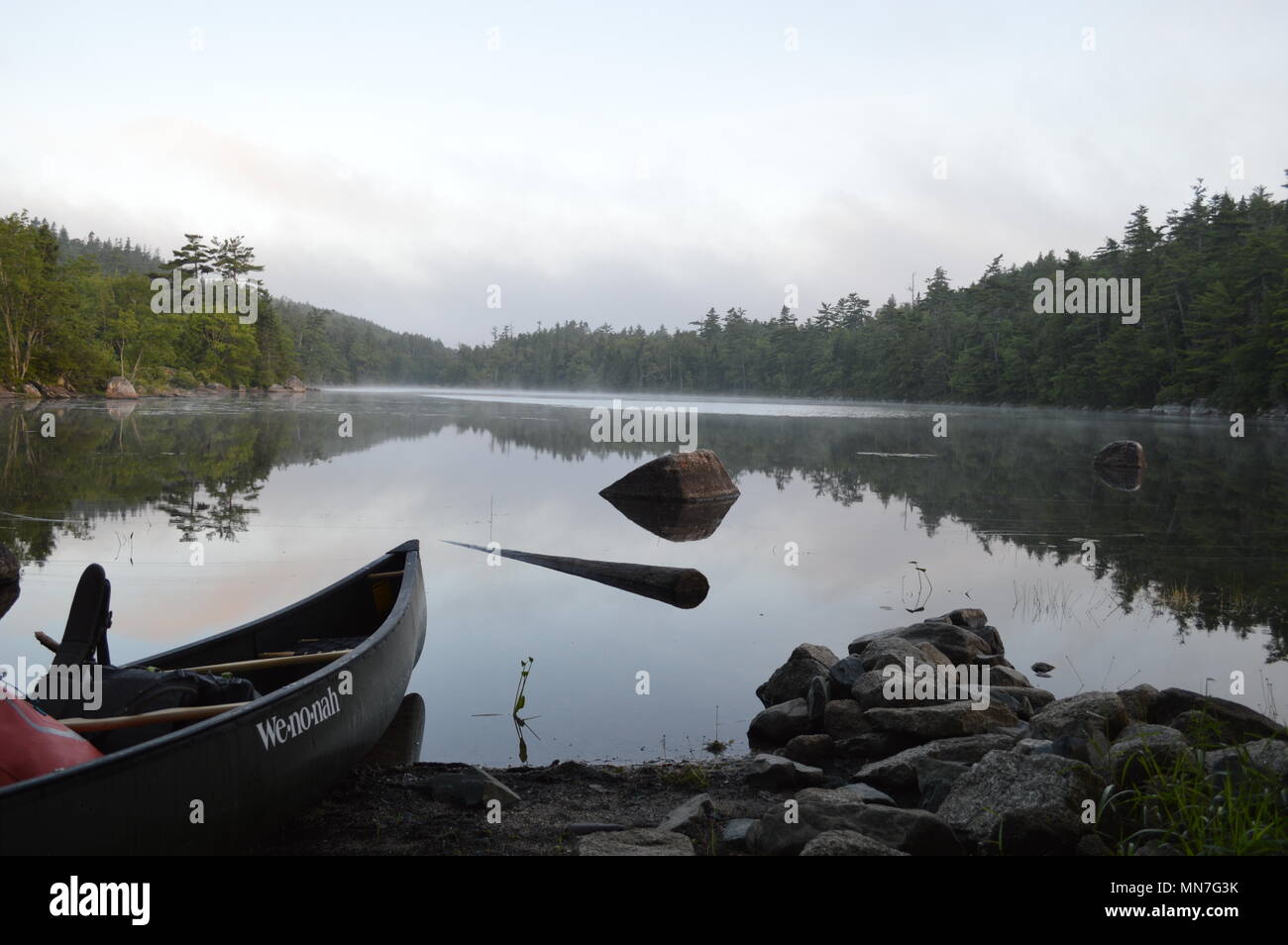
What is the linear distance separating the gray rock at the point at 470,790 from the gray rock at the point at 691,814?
102 cm

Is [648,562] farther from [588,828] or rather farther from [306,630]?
[588,828]

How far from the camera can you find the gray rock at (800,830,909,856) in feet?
13.7

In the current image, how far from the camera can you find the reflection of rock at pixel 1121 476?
81.7ft

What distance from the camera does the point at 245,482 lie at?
22188 millimetres

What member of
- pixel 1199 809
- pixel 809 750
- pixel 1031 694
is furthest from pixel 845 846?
pixel 1031 694

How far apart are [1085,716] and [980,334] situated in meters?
99.1

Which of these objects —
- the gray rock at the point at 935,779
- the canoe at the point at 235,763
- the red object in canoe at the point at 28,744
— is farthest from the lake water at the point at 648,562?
the red object in canoe at the point at 28,744

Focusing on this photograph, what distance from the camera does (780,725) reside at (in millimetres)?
7305

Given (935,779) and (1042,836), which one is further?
(935,779)

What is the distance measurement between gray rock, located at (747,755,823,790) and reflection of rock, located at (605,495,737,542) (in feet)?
34.1

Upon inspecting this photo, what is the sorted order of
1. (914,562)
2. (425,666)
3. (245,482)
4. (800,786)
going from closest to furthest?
(800,786), (425,666), (914,562), (245,482)

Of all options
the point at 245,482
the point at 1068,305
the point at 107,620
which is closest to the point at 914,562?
the point at 107,620
